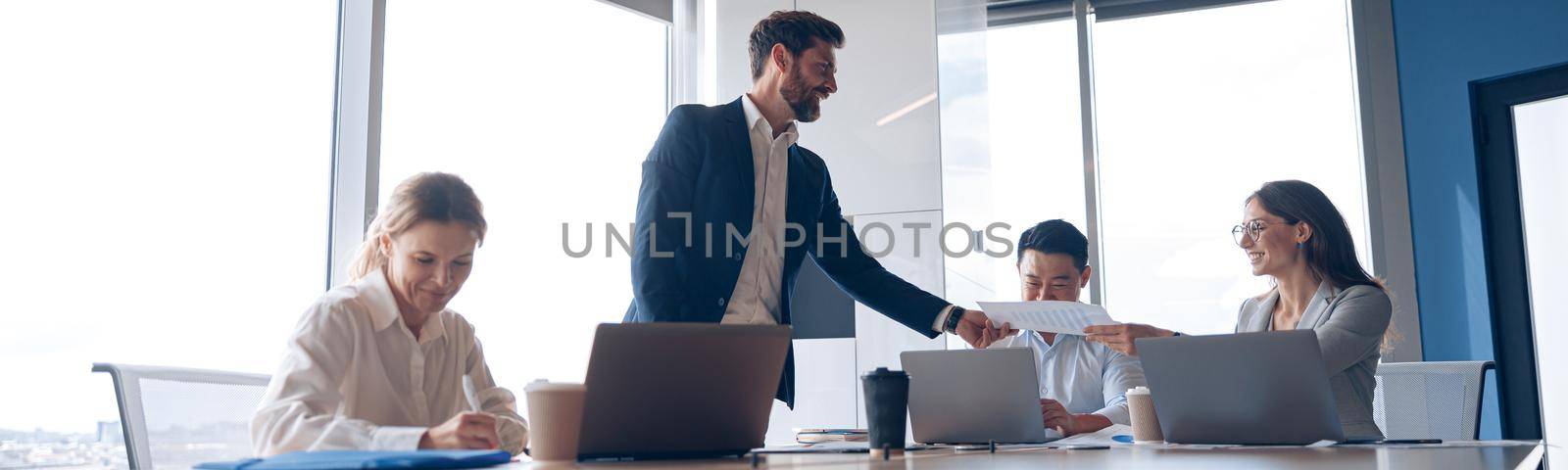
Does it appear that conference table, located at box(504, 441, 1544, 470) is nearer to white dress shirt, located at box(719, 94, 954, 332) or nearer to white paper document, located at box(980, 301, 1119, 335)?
white paper document, located at box(980, 301, 1119, 335)

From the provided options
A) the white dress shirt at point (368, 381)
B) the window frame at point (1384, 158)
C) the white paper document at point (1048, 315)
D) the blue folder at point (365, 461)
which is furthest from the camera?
the window frame at point (1384, 158)

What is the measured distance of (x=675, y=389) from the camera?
1366 millimetres

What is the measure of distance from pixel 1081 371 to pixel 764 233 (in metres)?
0.79

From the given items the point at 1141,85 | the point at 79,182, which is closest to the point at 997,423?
the point at 79,182

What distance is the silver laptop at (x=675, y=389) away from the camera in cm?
132

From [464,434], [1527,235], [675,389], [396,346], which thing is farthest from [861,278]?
[1527,235]

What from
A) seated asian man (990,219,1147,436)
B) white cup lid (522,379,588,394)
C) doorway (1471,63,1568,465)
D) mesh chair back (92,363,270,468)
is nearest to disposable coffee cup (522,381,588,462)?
white cup lid (522,379,588,394)

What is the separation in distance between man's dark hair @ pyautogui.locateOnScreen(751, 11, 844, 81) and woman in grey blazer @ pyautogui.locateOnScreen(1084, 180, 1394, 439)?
2.95 ft

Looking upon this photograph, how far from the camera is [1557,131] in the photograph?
3.90 m

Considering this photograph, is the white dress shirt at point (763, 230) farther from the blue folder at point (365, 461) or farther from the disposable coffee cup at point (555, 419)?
the blue folder at point (365, 461)

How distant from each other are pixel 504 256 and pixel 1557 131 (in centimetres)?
353

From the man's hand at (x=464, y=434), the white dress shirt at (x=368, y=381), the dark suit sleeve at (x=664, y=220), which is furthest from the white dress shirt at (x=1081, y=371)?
the man's hand at (x=464, y=434)

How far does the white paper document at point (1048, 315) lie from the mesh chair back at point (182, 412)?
1.28 meters

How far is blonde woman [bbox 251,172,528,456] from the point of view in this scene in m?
1.55
